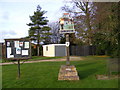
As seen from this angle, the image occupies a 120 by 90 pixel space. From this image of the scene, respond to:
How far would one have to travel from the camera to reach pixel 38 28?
1572 inches

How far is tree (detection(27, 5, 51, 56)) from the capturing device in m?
39.1

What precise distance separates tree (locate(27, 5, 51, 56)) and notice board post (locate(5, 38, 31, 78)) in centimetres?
2989

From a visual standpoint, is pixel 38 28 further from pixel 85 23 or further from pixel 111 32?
pixel 111 32

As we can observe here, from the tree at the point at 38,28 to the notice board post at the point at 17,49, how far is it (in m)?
29.9

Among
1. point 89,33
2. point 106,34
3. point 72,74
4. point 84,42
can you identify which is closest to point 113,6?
point 106,34

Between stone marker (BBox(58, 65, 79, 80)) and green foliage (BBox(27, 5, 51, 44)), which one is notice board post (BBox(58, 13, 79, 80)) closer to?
stone marker (BBox(58, 65, 79, 80))

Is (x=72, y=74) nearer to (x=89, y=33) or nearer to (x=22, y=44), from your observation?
(x=22, y=44)

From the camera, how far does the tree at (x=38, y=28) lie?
39081 mm

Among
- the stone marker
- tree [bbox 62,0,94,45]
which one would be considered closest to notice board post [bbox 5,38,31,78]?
the stone marker

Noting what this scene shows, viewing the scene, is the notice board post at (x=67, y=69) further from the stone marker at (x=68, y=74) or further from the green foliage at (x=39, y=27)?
the green foliage at (x=39, y=27)

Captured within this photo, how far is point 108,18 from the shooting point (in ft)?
27.6

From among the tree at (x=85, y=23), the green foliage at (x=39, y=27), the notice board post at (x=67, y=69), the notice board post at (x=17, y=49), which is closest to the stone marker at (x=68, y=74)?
the notice board post at (x=67, y=69)

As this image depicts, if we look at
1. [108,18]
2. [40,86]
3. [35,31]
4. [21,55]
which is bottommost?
[40,86]

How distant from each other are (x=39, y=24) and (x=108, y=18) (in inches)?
1304
